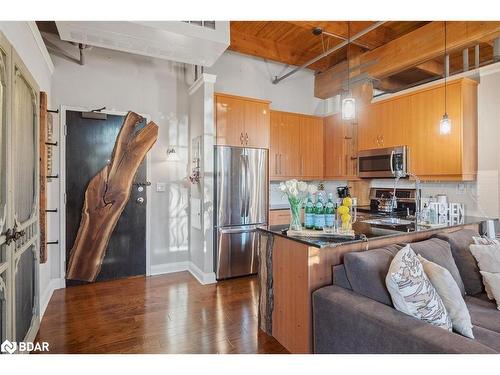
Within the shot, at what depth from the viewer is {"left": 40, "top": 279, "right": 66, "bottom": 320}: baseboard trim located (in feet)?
9.19

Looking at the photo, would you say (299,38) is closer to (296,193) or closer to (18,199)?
(296,193)

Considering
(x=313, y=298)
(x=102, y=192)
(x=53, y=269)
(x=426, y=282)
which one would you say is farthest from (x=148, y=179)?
(x=426, y=282)

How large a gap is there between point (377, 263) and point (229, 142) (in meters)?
2.60

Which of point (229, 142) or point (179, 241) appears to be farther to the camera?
point (179, 241)

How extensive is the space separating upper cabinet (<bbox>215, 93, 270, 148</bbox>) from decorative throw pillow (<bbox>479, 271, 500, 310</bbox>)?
2807 millimetres

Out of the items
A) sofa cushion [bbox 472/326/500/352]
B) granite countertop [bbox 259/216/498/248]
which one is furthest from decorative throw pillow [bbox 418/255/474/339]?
granite countertop [bbox 259/216/498/248]

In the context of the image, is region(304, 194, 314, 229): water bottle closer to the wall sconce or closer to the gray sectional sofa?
the gray sectional sofa

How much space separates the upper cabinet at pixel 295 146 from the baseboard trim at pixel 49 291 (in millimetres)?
3088

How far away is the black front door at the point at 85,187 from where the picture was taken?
3.49m

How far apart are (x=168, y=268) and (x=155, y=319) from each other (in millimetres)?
1433

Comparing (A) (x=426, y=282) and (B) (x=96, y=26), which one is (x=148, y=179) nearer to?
(B) (x=96, y=26)

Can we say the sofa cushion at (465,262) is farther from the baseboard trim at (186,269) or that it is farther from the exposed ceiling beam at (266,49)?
the exposed ceiling beam at (266,49)

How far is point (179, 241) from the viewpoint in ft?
13.6

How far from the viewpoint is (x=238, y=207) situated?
12.5ft
